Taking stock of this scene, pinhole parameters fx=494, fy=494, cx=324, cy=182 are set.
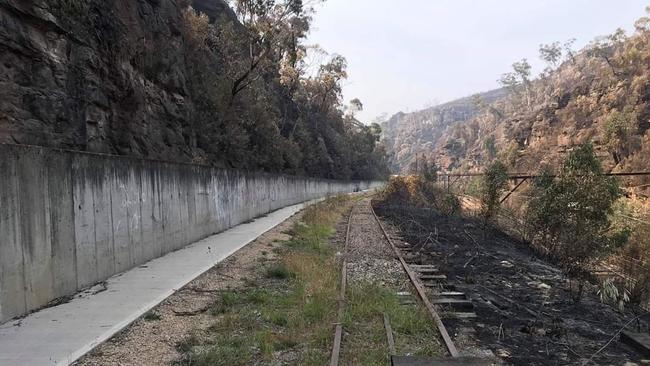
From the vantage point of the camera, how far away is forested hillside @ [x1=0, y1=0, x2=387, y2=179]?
14.5 m

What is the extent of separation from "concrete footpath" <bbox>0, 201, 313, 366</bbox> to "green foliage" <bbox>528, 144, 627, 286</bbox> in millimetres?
10326

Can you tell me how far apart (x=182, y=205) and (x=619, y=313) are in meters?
11.2

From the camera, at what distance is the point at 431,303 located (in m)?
8.52

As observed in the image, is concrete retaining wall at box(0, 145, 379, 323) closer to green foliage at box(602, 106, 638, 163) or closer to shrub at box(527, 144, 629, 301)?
shrub at box(527, 144, 629, 301)

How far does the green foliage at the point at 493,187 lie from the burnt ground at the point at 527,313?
5.36 m

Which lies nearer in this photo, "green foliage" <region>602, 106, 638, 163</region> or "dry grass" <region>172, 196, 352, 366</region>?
"dry grass" <region>172, 196, 352, 366</region>

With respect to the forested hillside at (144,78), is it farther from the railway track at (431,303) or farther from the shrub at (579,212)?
the shrub at (579,212)

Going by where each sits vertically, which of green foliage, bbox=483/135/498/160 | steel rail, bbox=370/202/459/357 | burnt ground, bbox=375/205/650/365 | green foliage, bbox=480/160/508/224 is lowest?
burnt ground, bbox=375/205/650/365

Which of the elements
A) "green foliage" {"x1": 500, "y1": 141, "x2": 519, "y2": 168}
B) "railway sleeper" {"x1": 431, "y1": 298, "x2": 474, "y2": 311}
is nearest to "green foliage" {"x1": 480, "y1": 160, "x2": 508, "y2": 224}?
"railway sleeper" {"x1": 431, "y1": 298, "x2": 474, "y2": 311}

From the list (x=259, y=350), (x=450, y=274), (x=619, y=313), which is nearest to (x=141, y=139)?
(x=450, y=274)

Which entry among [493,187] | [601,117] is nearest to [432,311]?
[493,187]

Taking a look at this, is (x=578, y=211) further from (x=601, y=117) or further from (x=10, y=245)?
(x=601, y=117)

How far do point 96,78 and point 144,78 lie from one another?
486 centimetres

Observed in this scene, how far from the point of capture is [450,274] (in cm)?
1177
